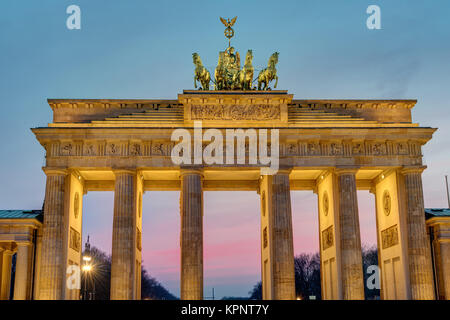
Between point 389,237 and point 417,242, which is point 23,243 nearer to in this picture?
point 389,237

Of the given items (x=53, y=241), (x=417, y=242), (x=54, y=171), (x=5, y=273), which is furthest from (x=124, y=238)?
(x=417, y=242)

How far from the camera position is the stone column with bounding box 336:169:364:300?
43.2 metres

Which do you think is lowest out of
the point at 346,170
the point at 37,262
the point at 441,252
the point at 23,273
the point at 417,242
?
the point at 23,273

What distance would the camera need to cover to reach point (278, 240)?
143ft

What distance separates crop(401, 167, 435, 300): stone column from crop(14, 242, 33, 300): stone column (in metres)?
28.8

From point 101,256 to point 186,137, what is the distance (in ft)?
291

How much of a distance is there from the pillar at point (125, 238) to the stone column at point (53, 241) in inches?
151

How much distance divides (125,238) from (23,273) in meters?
7.97

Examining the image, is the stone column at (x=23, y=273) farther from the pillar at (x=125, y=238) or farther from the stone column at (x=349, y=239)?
the stone column at (x=349, y=239)

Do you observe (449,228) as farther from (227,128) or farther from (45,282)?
(45,282)

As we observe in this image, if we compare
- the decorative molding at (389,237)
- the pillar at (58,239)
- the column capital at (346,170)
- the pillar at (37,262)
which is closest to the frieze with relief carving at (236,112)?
the column capital at (346,170)

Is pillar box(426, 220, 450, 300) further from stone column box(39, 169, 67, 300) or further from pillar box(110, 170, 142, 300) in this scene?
stone column box(39, 169, 67, 300)
